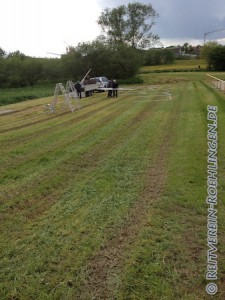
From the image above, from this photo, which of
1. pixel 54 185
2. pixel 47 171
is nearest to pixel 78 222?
pixel 54 185

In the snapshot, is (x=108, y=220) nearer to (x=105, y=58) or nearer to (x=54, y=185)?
(x=54, y=185)

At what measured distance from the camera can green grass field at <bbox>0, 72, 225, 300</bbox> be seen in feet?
10.1

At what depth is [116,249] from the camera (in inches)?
143

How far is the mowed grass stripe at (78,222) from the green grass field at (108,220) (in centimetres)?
1

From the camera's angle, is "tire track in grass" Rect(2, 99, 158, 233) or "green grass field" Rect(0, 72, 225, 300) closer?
"green grass field" Rect(0, 72, 225, 300)

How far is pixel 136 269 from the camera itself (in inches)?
127

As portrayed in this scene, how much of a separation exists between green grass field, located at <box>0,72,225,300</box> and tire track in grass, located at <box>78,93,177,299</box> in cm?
1

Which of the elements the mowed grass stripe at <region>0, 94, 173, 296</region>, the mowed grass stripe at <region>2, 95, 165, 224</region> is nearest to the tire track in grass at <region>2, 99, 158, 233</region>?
the mowed grass stripe at <region>2, 95, 165, 224</region>

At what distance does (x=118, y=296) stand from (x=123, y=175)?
10.9ft

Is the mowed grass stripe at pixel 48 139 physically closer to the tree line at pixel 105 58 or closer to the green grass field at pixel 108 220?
the green grass field at pixel 108 220

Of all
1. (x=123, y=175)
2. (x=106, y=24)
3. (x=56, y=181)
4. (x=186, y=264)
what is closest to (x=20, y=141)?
(x=56, y=181)

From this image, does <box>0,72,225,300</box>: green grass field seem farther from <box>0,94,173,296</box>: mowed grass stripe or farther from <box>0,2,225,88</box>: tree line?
<box>0,2,225,88</box>: tree line

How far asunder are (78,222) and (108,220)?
45 cm

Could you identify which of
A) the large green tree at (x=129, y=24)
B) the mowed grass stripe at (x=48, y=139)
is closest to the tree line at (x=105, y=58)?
the large green tree at (x=129, y=24)
